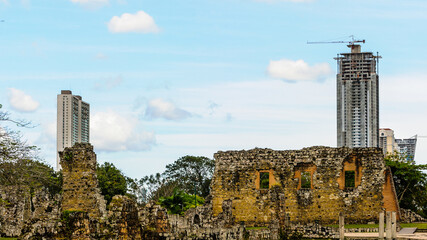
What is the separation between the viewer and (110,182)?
1892 inches

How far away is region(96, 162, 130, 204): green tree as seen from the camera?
48.2 metres

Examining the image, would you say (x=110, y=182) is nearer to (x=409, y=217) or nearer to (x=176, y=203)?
(x=176, y=203)

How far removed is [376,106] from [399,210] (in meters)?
162

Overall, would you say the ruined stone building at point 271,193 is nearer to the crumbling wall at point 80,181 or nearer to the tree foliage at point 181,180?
the crumbling wall at point 80,181

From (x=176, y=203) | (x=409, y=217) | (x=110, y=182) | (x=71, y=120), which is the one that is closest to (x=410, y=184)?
(x=409, y=217)

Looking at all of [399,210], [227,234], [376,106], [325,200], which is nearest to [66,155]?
[227,234]

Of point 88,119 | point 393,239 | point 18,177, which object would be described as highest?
point 88,119

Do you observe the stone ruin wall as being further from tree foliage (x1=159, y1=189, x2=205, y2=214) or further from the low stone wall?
tree foliage (x1=159, y1=189, x2=205, y2=214)

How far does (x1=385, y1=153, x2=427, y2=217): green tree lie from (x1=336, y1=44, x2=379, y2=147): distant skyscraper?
480 feet

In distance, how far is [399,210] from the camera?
3556cm

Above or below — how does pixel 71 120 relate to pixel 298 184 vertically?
above

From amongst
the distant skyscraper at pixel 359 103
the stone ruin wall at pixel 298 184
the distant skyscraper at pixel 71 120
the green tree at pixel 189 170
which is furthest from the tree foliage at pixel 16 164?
the distant skyscraper at pixel 359 103

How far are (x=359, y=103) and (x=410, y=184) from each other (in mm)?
149638

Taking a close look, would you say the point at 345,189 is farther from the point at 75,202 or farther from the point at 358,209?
the point at 75,202
